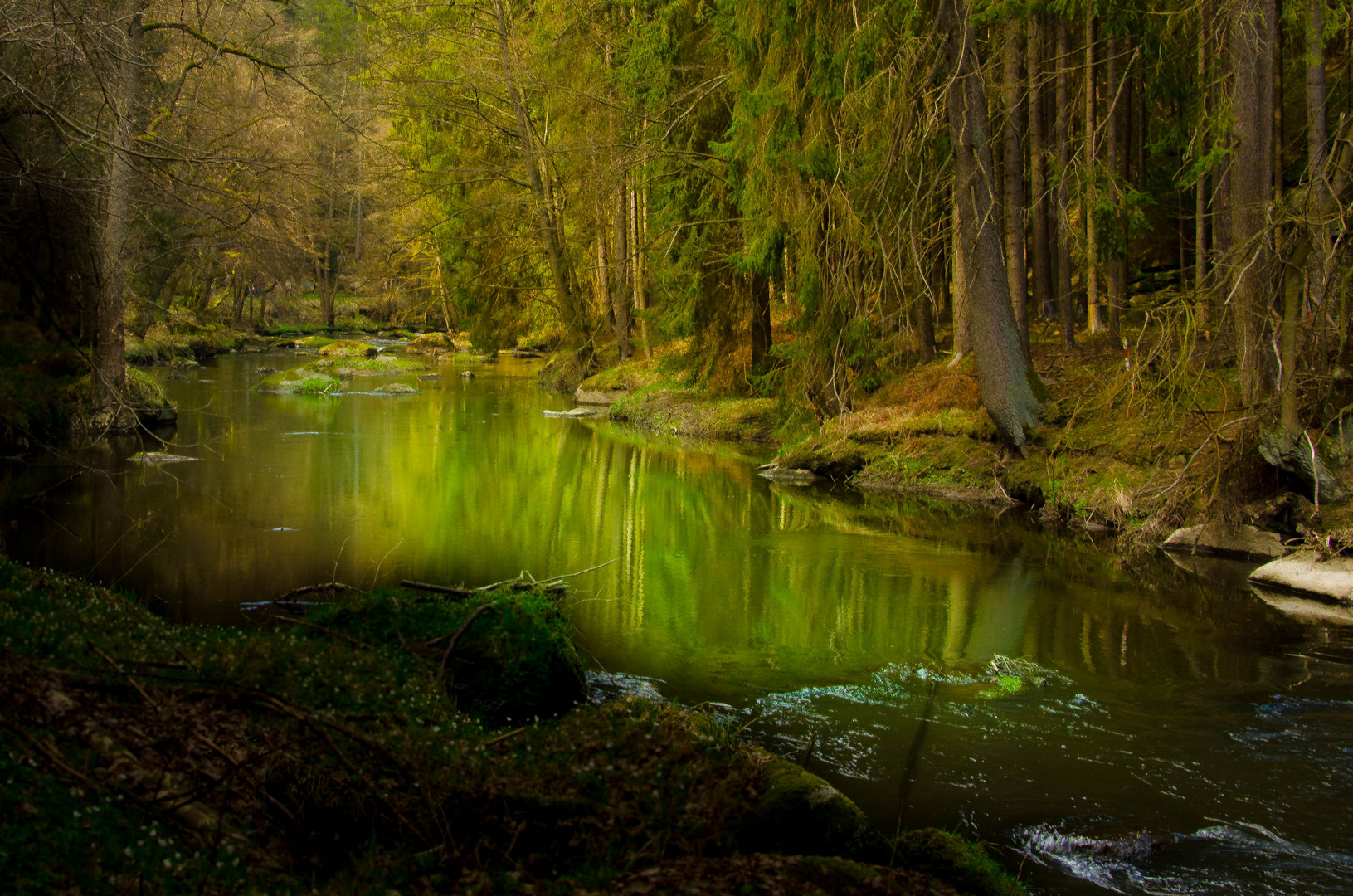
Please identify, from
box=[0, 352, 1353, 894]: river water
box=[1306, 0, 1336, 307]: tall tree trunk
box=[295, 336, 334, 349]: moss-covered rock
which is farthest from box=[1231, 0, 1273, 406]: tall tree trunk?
box=[295, 336, 334, 349]: moss-covered rock

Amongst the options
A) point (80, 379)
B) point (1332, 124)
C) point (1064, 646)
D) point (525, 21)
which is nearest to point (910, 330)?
point (1064, 646)

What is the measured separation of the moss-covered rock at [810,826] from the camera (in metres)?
4.19

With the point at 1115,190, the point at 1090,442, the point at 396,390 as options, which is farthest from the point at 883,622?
the point at 396,390

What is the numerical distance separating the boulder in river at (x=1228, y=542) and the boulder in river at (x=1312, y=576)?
0.79 metres

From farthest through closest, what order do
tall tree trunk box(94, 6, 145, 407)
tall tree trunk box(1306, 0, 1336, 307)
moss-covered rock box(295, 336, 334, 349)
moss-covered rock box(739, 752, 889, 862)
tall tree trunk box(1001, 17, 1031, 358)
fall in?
moss-covered rock box(295, 336, 334, 349) < tall tree trunk box(1001, 17, 1031, 358) < tall tree trunk box(1306, 0, 1336, 307) < tall tree trunk box(94, 6, 145, 407) < moss-covered rock box(739, 752, 889, 862)

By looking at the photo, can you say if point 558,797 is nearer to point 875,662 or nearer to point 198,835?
point 198,835

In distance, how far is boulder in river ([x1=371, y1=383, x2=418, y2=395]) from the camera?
29062mm

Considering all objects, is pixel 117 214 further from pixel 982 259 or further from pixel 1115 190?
pixel 1115 190

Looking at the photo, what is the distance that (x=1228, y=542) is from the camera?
36.8 feet

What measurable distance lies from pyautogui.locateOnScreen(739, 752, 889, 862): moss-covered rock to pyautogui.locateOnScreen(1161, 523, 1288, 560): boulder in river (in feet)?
28.3

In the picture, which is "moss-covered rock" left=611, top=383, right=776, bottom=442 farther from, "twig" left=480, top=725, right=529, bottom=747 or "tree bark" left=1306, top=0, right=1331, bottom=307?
"twig" left=480, top=725, right=529, bottom=747

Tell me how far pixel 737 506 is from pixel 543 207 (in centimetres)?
1739

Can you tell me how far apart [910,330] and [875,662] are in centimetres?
773

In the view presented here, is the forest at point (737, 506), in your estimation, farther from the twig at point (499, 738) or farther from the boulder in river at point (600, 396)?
the boulder in river at point (600, 396)
